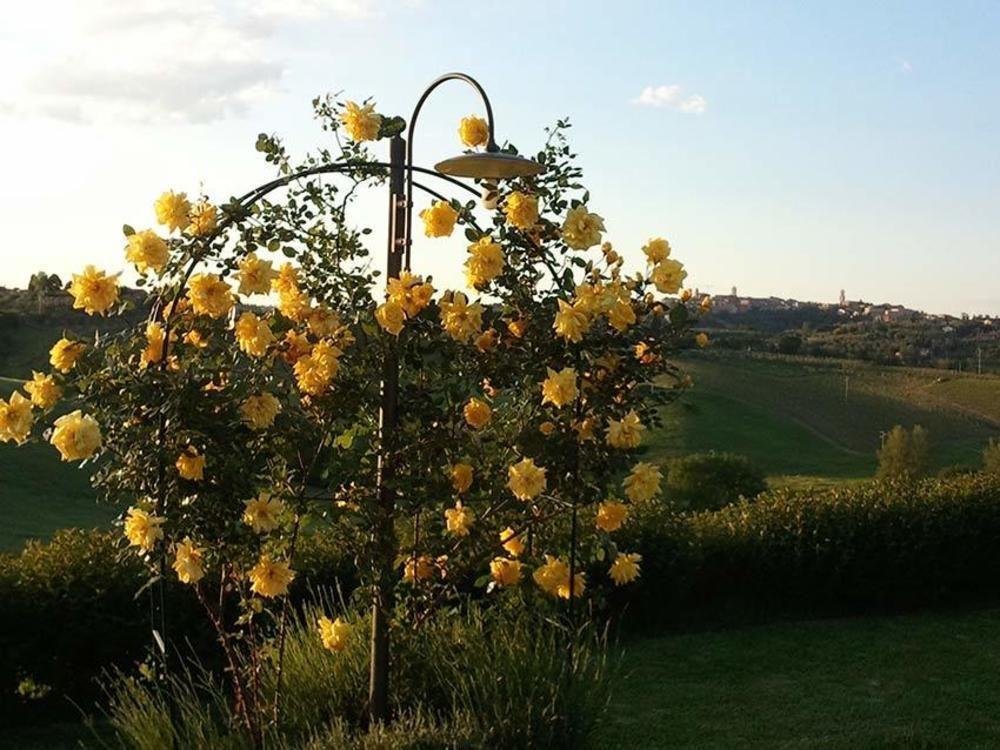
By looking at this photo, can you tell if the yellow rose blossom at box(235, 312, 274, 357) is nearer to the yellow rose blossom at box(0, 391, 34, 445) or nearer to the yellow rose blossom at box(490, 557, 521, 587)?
the yellow rose blossom at box(0, 391, 34, 445)

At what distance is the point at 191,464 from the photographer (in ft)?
10.7

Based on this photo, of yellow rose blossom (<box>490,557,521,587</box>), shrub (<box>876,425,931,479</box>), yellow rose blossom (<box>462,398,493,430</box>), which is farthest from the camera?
shrub (<box>876,425,931,479</box>)

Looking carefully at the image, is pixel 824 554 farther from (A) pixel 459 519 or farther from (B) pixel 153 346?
(B) pixel 153 346

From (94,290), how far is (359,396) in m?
0.91

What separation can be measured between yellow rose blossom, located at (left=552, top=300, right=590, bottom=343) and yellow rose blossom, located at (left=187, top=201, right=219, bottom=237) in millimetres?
1172

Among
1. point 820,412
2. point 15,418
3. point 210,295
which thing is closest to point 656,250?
point 210,295

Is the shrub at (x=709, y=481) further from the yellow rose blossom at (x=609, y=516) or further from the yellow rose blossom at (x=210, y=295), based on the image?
the yellow rose blossom at (x=210, y=295)

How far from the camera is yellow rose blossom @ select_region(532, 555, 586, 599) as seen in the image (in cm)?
372

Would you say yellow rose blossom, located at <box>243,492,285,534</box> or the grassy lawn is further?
the grassy lawn

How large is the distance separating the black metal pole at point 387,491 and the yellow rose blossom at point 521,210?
0.41m

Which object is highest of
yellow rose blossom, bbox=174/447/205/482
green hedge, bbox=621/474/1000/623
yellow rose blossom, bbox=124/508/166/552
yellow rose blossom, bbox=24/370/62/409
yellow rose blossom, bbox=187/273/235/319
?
yellow rose blossom, bbox=187/273/235/319

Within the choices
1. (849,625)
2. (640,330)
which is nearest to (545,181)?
(640,330)

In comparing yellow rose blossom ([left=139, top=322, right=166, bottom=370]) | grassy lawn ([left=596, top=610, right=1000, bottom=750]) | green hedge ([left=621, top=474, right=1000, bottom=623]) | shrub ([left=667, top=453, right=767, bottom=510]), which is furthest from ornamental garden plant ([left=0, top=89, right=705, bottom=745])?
shrub ([left=667, top=453, right=767, bottom=510])

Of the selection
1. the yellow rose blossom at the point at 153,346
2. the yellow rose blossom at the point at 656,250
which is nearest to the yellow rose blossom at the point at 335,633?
the yellow rose blossom at the point at 153,346
